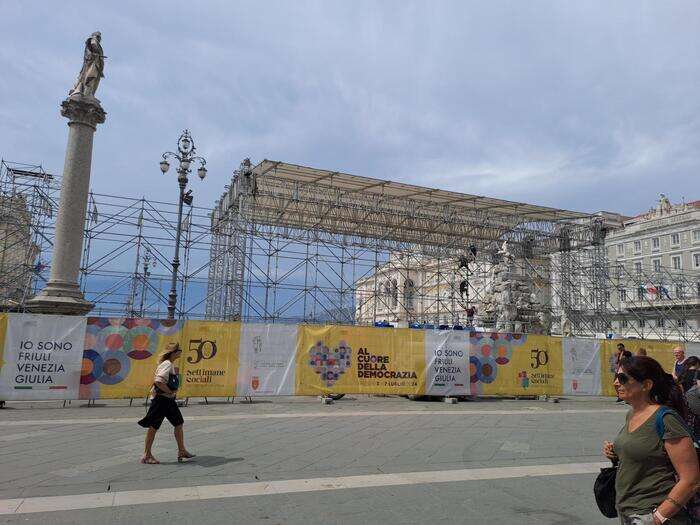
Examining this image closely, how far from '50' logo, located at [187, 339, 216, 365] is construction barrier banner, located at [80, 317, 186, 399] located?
0.49m

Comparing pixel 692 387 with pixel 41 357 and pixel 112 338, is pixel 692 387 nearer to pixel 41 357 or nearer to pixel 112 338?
pixel 112 338

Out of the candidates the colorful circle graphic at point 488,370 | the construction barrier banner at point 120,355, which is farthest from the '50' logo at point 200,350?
the colorful circle graphic at point 488,370

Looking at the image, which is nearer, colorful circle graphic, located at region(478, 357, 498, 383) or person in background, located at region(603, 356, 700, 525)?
person in background, located at region(603, 356, 700, 525)

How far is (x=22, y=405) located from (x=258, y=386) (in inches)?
202

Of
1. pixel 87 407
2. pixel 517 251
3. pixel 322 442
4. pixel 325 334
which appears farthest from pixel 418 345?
pixel 517 251

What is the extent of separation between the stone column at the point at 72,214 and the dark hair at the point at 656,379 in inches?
577

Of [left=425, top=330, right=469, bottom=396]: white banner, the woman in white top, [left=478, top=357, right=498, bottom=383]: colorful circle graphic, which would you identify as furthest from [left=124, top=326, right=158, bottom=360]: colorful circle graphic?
[left=478, top=357, right=498, bottom=383]: colorful circle graphic

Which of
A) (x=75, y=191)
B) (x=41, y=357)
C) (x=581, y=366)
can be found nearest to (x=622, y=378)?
(x=41, y=357)

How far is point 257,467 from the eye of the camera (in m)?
6.51

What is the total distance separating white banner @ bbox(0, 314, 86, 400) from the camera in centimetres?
1091

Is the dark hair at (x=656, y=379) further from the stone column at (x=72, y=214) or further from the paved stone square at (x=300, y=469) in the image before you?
the stone column at (x=72, y=214)

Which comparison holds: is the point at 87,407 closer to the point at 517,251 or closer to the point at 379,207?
the point at 379,207

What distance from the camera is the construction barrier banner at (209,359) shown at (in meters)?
12.2

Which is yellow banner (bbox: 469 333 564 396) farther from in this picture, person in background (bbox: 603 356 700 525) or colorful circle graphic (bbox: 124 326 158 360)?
person in background (bbox: 603 356 700 525)
